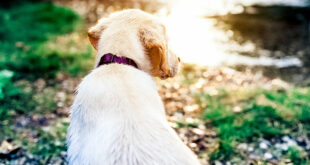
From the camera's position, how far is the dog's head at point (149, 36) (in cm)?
282

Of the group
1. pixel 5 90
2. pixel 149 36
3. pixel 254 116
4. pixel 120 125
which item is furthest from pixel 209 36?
pixel 120 125

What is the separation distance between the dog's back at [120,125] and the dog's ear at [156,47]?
0.56ft

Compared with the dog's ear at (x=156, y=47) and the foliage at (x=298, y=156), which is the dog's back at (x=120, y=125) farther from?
the foliage at (x=298, y=156)

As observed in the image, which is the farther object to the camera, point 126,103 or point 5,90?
point 5,90

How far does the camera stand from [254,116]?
5484 mm

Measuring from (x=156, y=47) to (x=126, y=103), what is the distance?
57 cm

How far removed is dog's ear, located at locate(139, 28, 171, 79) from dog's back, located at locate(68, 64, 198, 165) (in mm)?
169

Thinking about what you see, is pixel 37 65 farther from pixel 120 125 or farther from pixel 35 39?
pixel 120 125

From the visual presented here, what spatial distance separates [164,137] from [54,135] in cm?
305

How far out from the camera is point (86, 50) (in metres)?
8.36

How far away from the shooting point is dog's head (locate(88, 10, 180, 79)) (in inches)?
111

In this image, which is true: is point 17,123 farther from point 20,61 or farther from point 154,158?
point 154,158

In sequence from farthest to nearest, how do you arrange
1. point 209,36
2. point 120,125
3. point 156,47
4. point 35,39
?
1. point 209,36
2. point 35,39
3. point 156,47
4. point 120,125

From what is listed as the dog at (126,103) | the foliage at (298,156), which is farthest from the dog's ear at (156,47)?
the foliage at (298,156)
